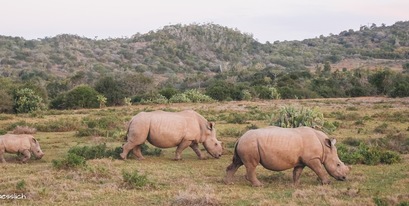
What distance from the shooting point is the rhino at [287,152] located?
36.0 feet

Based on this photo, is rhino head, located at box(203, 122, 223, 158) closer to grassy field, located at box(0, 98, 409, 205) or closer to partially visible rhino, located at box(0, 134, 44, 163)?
grassy field, located at box(0, 98, 409, 205)

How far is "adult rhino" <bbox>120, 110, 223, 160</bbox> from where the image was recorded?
14617 millimetres

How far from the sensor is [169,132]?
14773 mm

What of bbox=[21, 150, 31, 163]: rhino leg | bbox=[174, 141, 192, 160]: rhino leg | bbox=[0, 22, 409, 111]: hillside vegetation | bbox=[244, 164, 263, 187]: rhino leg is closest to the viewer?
bbox=[244, 164, 263, 187]: rhino leg

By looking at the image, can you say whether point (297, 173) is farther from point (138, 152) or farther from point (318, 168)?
point (138, 152)

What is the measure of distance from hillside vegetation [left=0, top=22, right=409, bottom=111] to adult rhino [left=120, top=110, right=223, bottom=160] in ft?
76.5

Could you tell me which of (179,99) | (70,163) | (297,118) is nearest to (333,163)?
(70,163)

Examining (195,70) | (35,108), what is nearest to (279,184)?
(35,108)

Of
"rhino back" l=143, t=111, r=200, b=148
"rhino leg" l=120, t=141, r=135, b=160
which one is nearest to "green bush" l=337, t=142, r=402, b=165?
"rhino back" l=143, t=111, r=200, b=148

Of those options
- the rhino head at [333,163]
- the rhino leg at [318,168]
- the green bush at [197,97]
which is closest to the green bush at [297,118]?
the rhino head at [333,163]

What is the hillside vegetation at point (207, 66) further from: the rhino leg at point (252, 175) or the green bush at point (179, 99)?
the rhino leg at point (252, 175)

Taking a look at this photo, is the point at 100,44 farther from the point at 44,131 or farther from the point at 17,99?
the point at 44,131

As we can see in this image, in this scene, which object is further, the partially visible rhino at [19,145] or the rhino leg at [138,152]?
the rhino leg at [138,152]

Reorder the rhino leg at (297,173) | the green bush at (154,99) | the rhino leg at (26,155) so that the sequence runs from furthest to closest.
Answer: the green bush at (154,99)
the rhino leg at (26,155)
the rhino leg at (297,173)
